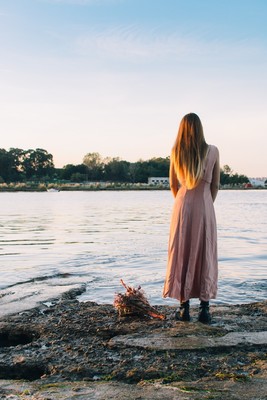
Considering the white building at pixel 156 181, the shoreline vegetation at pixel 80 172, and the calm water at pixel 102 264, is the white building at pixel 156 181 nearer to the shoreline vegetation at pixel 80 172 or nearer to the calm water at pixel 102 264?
the shoreline vegetation at pixel 80 172

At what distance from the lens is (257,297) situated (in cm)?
789

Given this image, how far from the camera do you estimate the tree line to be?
518 feet

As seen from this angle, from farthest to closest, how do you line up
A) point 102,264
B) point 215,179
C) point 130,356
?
1. point 102,264
2. point 215,179
3. point 130,356

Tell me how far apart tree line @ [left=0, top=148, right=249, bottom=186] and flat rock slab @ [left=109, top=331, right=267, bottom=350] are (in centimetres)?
15353

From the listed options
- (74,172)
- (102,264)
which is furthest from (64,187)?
(102,264)

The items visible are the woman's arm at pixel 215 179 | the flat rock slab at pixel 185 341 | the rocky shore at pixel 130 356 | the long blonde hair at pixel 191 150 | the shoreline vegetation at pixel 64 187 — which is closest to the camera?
the rocky shore at pixel 130 356

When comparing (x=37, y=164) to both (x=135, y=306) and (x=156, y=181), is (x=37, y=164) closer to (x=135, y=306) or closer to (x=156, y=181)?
(x=156, y=181)

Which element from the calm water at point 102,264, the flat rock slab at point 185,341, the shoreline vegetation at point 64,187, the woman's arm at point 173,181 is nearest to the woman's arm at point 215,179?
the woman's arm at point 173,181

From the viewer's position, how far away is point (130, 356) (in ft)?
14.8

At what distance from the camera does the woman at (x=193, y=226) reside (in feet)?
18.5

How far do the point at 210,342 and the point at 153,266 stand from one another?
6613 millimetres

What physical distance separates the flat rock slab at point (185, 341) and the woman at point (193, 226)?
2.25 feet

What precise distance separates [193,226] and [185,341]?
1.32 m

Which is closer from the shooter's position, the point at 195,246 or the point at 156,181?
the point at 195,246
